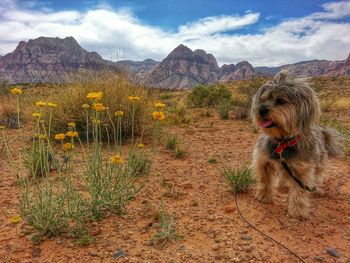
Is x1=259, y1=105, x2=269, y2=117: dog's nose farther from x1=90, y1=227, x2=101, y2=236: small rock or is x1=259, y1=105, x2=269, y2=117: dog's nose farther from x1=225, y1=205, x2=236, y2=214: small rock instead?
x1=90, y1=227, x2=101, y2=236: small rock

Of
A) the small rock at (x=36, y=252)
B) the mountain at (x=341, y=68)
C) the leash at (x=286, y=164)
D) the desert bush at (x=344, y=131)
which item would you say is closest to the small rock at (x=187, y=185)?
the leash at (x=286, y=164)

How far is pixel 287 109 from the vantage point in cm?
390

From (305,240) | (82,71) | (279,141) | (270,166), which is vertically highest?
(82,71)

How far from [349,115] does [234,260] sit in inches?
465

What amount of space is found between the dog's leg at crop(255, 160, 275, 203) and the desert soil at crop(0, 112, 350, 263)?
105 millimetres

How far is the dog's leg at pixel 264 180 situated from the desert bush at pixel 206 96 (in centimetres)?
995

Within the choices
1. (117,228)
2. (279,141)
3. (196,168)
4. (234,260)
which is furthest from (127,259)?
(196,168)

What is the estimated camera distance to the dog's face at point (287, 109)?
154 inches

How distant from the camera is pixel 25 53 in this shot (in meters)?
178

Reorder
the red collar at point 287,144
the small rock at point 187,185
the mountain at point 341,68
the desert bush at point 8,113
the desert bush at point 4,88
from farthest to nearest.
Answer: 1. the mountain at point 341,68
2. the desert bush at point 4,88
3. the desert bush at point 8,113
4. the small rock at point 187,185
5. the red collar at point 287,144

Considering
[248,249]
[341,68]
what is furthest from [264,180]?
[341,68]

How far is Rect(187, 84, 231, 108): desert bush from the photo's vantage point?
48.5 ft

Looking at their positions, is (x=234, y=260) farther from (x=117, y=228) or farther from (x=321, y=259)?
(x=117, y=228)

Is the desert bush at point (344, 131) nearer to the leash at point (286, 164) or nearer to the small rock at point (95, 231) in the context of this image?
the leash at point (286, 164)
